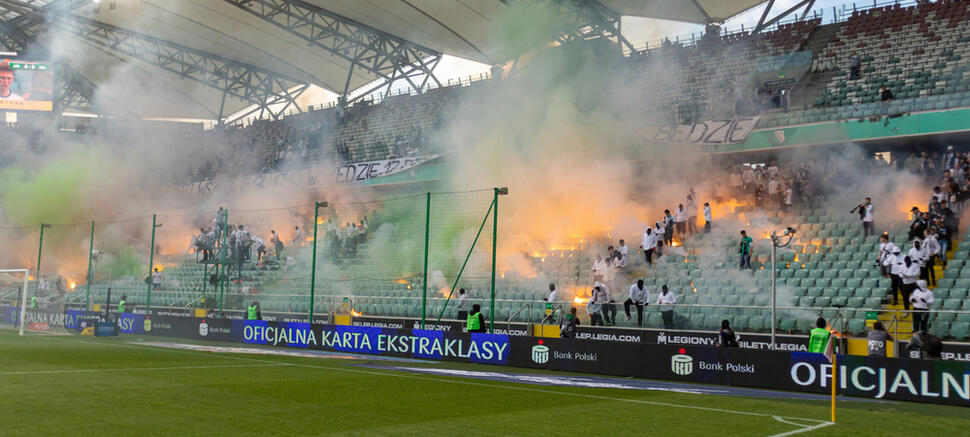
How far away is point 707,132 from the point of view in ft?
78.0

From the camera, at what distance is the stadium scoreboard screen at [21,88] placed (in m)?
34.2

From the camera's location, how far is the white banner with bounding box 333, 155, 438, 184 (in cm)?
3050

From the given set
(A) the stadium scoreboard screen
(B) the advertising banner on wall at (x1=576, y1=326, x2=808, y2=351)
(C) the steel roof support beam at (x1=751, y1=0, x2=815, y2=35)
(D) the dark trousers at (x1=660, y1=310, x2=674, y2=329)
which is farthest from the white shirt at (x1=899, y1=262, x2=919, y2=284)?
(A) the stadium scoreboard screen

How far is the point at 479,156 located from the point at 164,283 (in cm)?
1347

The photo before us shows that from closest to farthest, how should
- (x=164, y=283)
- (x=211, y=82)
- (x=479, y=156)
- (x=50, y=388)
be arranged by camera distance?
(x=50, y=388), (x=479, y=156), (x=164, y=283), (x=211, y=82)

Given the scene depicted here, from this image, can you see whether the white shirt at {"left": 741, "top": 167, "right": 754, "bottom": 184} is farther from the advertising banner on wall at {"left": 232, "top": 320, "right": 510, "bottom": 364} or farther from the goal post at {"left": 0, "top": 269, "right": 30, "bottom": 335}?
the goal post at {"left": 0, "top": 269, "right": 30, "bottom": 335}

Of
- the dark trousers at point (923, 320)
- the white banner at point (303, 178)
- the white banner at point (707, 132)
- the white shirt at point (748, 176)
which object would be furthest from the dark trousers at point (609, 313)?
the white banner at point (303, 178)

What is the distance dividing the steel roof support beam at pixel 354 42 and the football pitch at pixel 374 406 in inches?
971

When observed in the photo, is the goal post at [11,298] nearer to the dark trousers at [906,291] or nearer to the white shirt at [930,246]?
the dark trousers at [906,291]

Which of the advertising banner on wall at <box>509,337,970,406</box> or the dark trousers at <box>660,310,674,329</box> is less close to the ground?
the dark trousers at <box>660,310,674,329</box>

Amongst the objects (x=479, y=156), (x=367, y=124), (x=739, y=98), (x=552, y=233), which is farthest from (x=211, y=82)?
(x=739, y=98)

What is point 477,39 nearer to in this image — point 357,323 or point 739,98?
point 739,98

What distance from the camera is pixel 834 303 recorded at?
17.0 metres

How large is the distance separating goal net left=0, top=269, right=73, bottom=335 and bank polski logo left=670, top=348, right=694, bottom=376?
17.3 meters
